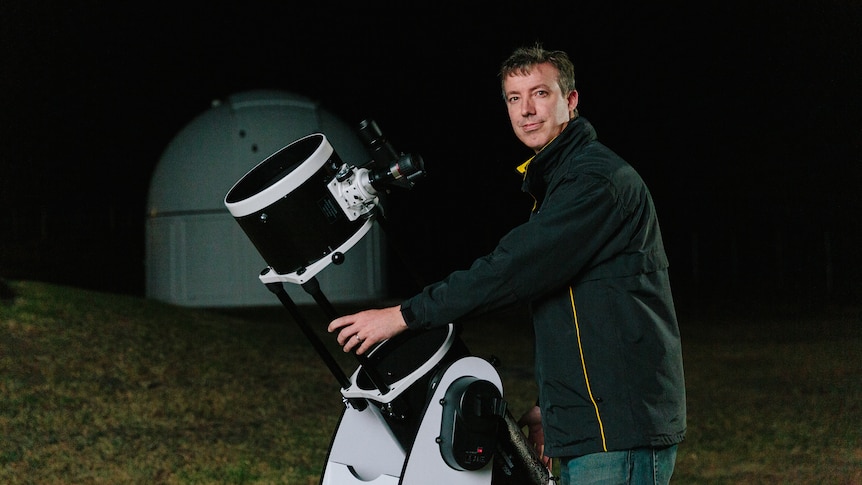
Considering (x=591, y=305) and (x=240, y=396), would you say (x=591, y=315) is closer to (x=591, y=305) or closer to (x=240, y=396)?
(x=591, y=305)

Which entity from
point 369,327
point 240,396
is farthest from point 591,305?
point 240,396

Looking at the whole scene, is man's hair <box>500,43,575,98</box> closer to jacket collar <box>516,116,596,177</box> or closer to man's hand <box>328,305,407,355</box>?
jacket collar <box>516,116,596,177</box>

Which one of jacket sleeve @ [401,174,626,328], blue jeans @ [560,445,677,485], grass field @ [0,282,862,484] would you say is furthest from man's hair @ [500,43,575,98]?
grass field @ [0,282,862,484]

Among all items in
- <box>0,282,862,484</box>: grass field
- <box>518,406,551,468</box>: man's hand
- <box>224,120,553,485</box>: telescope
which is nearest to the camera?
<box>224,120,553,485</box>: telescope

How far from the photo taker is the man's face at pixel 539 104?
10.1ft

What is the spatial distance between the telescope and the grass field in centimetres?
386

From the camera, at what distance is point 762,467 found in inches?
280

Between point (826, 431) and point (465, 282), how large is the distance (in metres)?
6.47

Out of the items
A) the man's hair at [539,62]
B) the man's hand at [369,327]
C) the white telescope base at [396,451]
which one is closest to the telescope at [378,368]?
the white telescope base at [396,451]

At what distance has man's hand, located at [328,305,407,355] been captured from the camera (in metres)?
2.90

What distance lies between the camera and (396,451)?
3188mm

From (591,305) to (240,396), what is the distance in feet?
25.3

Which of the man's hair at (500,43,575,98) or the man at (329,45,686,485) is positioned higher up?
the man's hair at (500,43,575,98)

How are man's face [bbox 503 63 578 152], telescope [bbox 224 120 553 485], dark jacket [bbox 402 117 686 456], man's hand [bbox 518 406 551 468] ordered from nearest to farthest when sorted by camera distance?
dark jacket [bbox 402 117 686 456]
telescope [bbox 224 120 553 485]
man's face [bbox 503 63 578 152]
man's hand [bbox 518 406 551 468]
